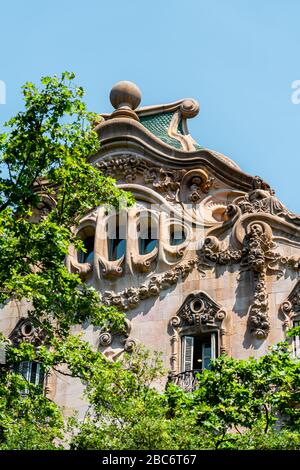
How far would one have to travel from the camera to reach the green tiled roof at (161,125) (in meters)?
31.3

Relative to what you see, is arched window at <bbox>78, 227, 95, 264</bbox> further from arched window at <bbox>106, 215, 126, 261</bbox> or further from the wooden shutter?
the wooden shutter

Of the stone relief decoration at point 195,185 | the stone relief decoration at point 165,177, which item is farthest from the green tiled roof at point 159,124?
the stone relief decoration at point 195,185

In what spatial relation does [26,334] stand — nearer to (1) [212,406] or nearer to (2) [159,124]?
(2) [159,124]

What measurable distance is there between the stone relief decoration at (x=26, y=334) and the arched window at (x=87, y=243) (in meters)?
2.07

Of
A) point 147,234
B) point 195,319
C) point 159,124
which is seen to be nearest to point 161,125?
point 159,124

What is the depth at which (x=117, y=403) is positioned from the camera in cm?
2327

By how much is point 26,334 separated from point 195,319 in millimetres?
4304

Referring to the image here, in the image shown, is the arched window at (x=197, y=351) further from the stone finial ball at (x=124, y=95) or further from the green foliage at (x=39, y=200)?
the stone finial ball at (x=124, y=95)

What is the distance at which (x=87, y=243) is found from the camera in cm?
3061

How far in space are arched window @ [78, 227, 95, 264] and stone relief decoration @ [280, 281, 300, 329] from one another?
5403 mm

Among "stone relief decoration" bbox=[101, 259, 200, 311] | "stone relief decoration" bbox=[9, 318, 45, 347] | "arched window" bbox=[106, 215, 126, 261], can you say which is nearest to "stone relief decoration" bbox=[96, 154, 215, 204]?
"arched window" bbox=[106, 215, 126, 261]

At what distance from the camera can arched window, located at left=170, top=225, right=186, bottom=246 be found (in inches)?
1152
